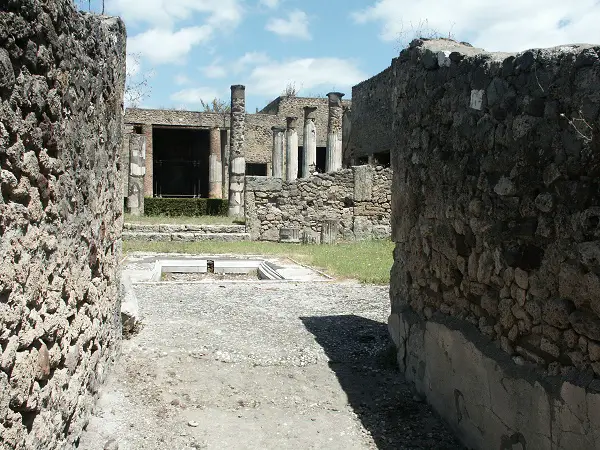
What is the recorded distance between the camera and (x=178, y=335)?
5.37 meters

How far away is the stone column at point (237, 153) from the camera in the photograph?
23.5 m

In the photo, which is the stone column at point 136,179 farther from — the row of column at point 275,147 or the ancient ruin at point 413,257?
the ancient ruin at point 413,257

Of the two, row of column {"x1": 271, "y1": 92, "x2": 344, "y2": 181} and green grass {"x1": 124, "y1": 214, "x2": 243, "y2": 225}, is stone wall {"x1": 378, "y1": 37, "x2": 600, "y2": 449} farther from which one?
row of column {"x1": 271, "y1": 92, "x2": 344, "y2": 181}

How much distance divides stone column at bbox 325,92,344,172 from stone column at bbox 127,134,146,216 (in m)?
7.30

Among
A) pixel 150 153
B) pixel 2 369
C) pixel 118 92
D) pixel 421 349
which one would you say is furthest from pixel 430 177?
pixel 150 153

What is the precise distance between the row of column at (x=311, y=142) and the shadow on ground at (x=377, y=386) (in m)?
18.3

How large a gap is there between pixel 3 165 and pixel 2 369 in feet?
2.19

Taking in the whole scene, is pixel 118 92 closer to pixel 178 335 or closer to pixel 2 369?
pixel 178 335

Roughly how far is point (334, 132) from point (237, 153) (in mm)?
4020

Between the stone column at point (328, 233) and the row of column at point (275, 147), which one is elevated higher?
the row of column at point (275, 147)

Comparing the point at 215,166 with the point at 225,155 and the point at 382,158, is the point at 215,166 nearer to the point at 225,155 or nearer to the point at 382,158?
the point at 225,155

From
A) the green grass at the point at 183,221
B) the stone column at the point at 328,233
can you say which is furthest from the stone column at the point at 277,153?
the stone column at the point at 328,233

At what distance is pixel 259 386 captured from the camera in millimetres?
4258

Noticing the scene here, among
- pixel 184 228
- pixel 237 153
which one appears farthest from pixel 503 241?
pixel 237 153
